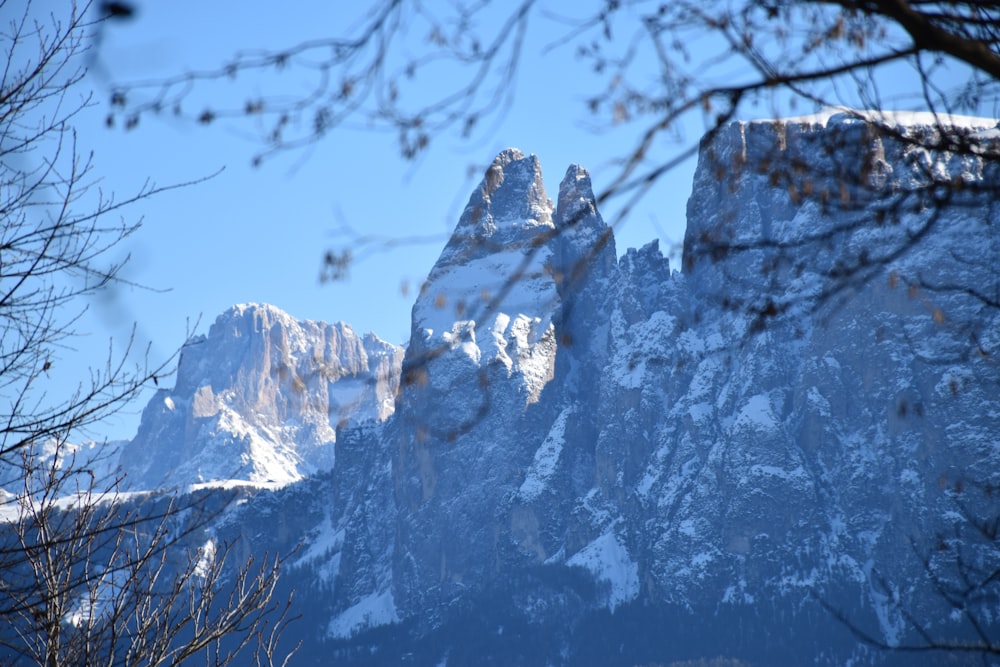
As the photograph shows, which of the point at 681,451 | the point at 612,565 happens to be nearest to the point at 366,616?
the point at 612,565

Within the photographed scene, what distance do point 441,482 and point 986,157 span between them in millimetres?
173850

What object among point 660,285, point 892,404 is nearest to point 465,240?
point 892,404

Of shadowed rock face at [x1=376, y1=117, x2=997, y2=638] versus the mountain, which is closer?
the mountain

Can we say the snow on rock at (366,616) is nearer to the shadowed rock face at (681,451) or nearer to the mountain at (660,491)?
the mountain at (660,491)

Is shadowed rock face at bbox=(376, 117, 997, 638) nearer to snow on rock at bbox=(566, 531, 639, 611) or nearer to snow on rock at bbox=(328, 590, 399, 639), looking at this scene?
snow on rock at bbox=(566, 531, 639, 611)

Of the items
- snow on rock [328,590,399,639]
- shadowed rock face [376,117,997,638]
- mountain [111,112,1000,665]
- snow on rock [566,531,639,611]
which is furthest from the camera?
snow on rock [328,590,399,639]

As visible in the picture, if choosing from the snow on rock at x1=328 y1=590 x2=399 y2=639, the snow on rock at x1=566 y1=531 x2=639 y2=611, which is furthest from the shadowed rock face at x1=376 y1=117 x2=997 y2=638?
the snow on rock at x1=328 y1=590 x2=399 y2=639

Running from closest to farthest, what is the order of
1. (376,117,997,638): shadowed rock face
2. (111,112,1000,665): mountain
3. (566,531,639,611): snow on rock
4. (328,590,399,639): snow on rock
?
1. (111,112,1000,665): mountain
2. (376,117,997,638): shadowed rock face
3. (566,531,639,611): snow on rock
4. (328,590,399,639): snow on rock

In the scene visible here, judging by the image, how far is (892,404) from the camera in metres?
142

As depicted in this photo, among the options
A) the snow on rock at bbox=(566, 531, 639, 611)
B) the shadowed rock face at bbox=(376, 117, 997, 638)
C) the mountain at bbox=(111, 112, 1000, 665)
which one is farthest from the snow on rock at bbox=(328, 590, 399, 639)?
the snow on rock at bbox=(566, 531, 639, 611)

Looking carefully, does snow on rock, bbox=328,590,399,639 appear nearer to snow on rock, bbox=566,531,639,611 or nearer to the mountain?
the mountain

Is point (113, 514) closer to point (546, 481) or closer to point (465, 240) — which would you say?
point (465, 240)

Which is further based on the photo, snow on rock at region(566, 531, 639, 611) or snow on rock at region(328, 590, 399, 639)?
snow on rock at region(328, 590, 399, 639)

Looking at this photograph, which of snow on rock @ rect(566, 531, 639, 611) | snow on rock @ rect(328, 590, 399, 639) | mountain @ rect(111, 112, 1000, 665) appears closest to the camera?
mountain @ rect(111, 112, 1000, 665)
